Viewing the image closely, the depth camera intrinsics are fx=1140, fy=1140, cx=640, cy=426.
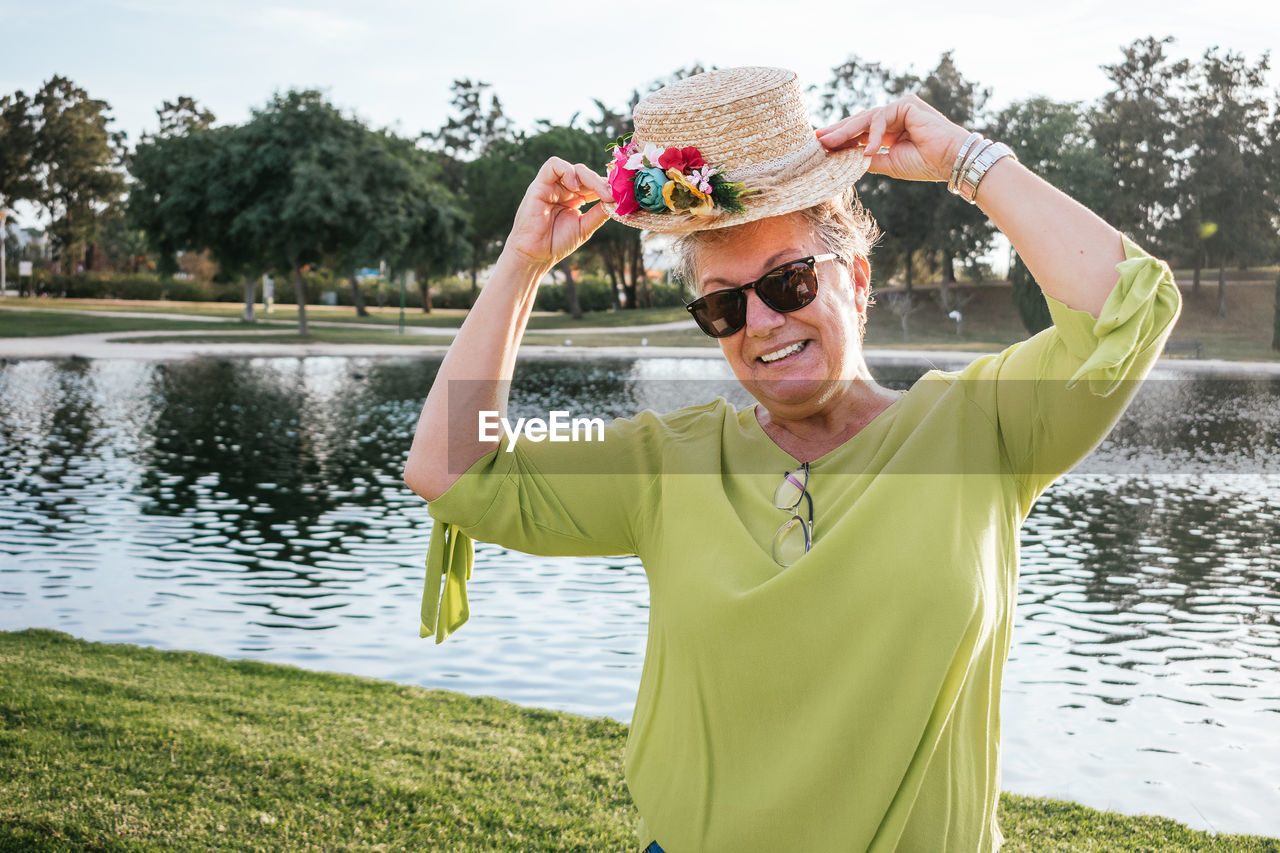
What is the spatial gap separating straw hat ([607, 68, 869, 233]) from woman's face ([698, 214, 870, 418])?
57 millimetres

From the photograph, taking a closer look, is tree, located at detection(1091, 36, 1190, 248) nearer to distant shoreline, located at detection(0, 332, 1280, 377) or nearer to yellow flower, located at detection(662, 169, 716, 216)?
distant shoreline, located at detection(0, 332, 1280, 377)

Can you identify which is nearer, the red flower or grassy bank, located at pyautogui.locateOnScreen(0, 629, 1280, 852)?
the red flower

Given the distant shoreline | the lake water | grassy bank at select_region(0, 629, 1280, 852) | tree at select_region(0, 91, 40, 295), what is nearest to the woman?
grassy bank at select_region(0, 629, 1280, 852)

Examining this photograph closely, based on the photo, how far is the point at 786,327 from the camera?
1.78 meters

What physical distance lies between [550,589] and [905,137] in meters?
6.55

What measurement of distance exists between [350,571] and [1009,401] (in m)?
7.33

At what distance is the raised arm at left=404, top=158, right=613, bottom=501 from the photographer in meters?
1.84

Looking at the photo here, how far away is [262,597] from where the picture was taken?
763cm

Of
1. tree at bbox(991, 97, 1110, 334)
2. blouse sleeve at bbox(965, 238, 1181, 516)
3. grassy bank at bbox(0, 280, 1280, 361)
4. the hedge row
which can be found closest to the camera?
blouse sleeve at bbox(965, 238, 1181, 516)

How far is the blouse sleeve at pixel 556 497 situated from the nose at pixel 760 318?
23 cm

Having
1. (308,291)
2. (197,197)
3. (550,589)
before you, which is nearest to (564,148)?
(197,197)

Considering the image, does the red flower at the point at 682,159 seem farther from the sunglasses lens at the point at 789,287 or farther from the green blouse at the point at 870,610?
the green blouse at the point at 870,610

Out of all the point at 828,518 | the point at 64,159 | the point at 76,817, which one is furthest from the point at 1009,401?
the point at 64,159

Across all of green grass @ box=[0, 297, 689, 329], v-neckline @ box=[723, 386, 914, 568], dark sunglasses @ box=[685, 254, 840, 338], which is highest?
green grass @ box=[0, 297, 689, 329]
